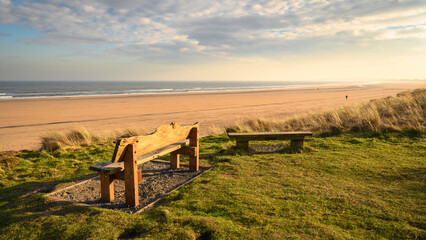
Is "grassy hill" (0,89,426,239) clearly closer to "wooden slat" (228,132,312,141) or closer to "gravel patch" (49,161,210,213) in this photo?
"gravel patch" (49,161,210,213)

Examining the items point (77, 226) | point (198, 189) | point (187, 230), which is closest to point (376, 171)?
point (198, 189)

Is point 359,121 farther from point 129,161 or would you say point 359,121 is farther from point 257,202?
point 129,161

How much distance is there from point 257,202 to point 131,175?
74.0 inches

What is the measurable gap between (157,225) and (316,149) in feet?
17.0

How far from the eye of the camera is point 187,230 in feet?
9.58

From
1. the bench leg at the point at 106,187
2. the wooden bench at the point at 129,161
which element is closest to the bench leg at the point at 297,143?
the wooden bench at the point at 129,161

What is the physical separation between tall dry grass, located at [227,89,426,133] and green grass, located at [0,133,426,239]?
2.90 metres

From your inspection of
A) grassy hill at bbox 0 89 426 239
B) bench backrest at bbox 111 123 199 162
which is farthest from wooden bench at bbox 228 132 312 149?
bench backrest at bbox 111 123 199 162

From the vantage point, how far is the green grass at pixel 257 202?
9.76ft

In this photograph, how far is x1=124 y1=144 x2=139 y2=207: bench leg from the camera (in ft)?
12.0

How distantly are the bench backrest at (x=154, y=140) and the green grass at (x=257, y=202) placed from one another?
0.83 meters

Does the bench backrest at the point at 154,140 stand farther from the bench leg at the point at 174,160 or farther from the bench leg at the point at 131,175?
the bench leg at the point at 174,160

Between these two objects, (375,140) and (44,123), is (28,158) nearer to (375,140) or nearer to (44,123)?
(44,123)

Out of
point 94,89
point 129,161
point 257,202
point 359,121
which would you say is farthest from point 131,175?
point 94,89
